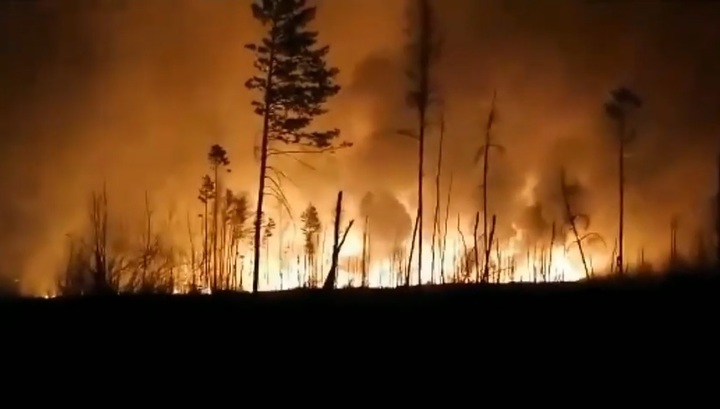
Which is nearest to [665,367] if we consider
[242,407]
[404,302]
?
[404,302]

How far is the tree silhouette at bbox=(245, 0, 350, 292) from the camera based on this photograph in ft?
69.9

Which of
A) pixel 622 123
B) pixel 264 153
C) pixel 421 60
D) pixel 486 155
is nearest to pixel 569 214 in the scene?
pixel 486 155

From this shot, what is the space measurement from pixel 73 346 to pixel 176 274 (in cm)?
890

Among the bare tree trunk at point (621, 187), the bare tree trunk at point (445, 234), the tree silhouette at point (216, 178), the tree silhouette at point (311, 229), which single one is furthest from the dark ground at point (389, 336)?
the bare tree trunk at point (621, 187)

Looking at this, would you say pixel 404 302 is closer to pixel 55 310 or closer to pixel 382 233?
pixel 55 310

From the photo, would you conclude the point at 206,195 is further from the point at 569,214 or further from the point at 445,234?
the point at 569,214

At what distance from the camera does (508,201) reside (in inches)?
1032

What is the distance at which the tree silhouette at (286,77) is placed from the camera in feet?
69.9

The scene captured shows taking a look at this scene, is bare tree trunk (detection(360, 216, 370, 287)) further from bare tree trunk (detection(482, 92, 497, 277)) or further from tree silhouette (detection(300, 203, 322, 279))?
bare tree trunk (detection(482, 92, 497, 277))

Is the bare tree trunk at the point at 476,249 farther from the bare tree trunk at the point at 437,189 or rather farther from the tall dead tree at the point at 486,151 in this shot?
the bare tree trunk at the point at 437,189

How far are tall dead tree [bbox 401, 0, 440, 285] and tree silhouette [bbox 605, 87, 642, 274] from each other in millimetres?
4922

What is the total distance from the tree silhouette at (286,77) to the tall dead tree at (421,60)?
2330 mm

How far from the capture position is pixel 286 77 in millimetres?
21672

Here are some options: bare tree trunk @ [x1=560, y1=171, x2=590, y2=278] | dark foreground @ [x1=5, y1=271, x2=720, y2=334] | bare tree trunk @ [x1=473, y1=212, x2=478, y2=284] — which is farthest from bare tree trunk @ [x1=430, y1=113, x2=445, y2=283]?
dark foreground @ [x1=5, y1=271, x2=720, y2=334]
